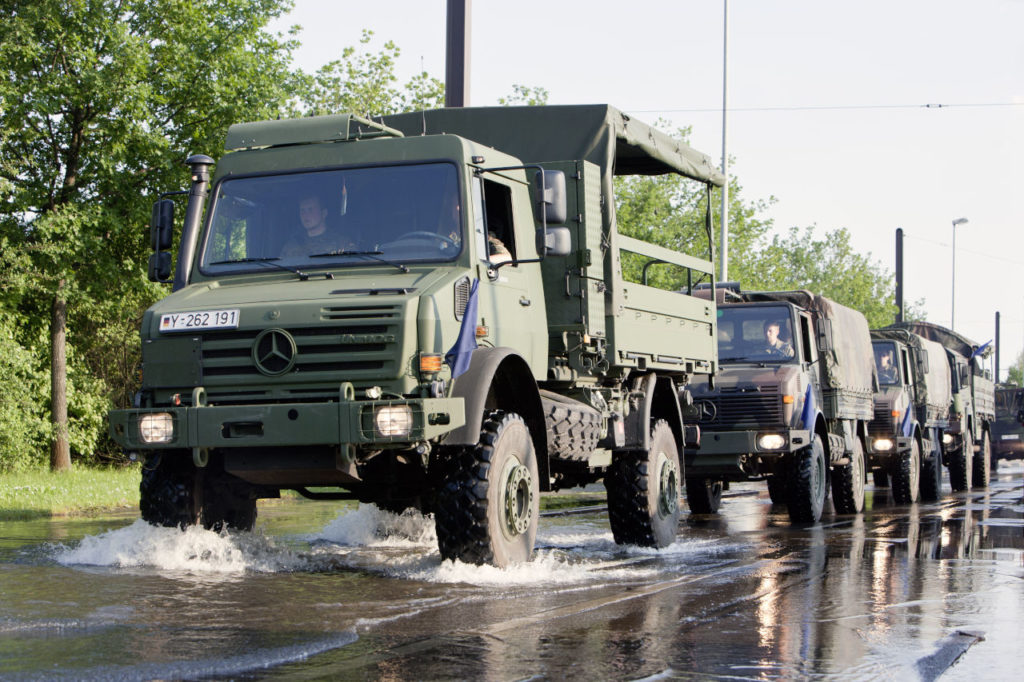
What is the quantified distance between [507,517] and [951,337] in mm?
25313

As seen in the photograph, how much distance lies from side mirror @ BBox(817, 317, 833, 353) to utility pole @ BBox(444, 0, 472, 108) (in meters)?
5.55

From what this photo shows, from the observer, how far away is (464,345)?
904 centimetres

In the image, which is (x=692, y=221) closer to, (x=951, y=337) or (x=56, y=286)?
(x=951, y=337)

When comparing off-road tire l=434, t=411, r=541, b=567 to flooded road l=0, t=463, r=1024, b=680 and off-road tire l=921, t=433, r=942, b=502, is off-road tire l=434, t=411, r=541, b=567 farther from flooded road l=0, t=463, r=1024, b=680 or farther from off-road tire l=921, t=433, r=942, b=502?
off-road tire l=921, t=433, r=942, b=502

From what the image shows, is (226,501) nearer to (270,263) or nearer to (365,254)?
(270,263)

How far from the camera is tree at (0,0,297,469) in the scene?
20688 mm

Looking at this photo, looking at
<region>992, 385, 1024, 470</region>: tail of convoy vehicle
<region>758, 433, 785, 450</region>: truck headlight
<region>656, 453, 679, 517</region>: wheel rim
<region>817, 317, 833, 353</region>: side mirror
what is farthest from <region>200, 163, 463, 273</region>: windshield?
<region>992, 385, 1024, 470</region>: tail of convoy vehicle

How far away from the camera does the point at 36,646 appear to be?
21.3 feet

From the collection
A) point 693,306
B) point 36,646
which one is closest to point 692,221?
point 693,306

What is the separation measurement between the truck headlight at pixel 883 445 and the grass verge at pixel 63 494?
36.0 feet

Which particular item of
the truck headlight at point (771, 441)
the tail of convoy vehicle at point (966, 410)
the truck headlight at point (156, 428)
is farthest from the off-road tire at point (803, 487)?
the tail of convoy vehicle at point (966, 410)

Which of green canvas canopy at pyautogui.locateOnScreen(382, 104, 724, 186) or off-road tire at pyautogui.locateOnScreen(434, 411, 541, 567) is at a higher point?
green canvas canopy at pyautogui.locateOnScreen(382, 104, 724, 186)

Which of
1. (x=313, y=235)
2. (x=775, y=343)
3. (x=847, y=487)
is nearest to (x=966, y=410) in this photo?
(x=847, y=487)

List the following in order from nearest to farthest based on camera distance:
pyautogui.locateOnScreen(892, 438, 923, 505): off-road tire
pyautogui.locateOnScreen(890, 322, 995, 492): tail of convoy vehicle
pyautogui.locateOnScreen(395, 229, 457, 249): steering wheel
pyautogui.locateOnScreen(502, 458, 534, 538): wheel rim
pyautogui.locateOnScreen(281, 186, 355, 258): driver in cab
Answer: pyautogui.locateOnScreen(502, 458, 534, 538): wheel rim → pyautogui.locateOnScreen(395, 229, 457, 249): steering wheel → pyautogui.locateOnScreen(281, 186, 355, 258): driver in cab → pyautogui.locateOnScreen(892, 438, 923, 505): off-road tire → pyautogui.locateOnScreen(890, 322, 995, 492): tail of convoy vehicle
